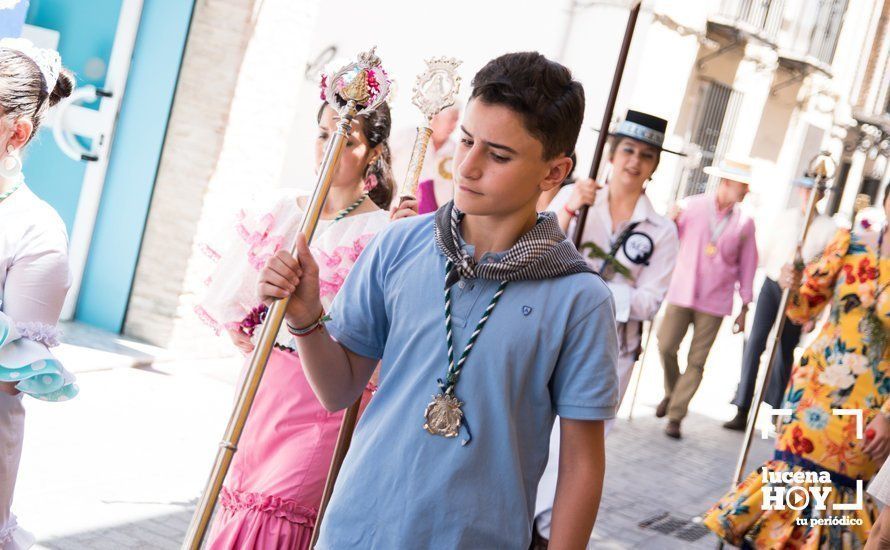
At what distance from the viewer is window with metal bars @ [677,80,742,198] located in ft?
68.8

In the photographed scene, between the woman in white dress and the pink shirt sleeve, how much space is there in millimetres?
8374

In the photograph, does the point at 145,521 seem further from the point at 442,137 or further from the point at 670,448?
the point at 670,448

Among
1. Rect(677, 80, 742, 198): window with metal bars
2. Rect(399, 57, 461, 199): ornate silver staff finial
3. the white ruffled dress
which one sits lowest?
the white ruffled dress

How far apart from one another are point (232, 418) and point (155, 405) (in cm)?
525

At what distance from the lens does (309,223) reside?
270 centimetres

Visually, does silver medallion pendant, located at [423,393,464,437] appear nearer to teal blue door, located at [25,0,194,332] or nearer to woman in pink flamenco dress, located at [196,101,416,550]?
woman in pink flamenco dress, located at [196,101,416,550]

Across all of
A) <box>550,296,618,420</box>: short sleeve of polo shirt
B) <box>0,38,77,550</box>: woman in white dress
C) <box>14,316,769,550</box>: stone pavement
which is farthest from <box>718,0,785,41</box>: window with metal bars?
<box>550,296,618,420</box>: short sleeve of polo shirt

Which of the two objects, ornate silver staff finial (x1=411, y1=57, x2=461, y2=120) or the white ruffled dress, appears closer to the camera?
the white ruffled dress

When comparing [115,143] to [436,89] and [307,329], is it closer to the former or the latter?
[436,89]

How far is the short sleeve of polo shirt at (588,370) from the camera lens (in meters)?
2.63

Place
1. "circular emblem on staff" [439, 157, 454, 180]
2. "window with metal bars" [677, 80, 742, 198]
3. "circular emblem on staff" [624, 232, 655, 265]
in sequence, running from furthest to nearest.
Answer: "window with metal bars" [677, 80, 742, 198] < "circular emblem on staff" [439, 157, 454, 180] < "circular emblem on staff" [624, 232, 655, 265]

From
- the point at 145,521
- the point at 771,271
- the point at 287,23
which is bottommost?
the point at 145,521

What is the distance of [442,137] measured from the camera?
7445 millimetres

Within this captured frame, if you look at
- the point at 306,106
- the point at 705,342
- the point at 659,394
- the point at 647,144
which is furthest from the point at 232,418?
the point at 659,394
